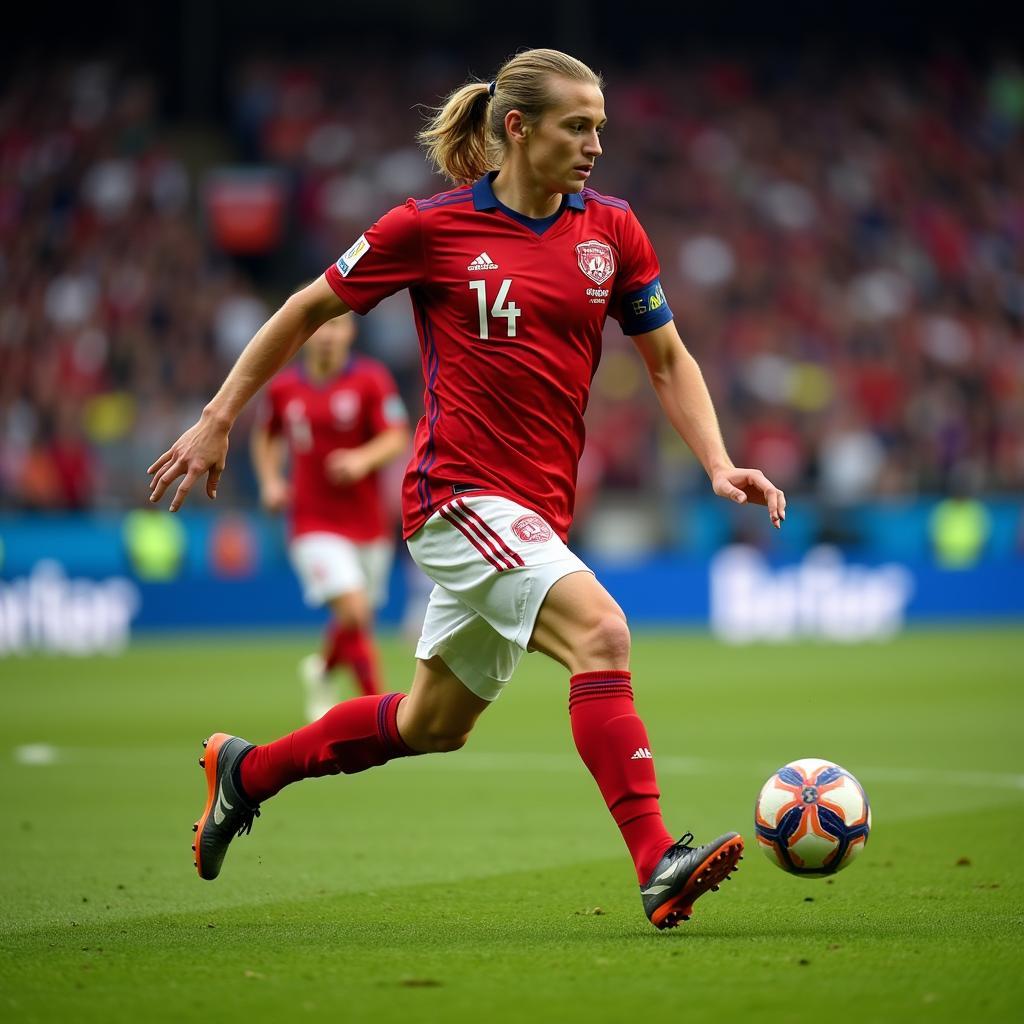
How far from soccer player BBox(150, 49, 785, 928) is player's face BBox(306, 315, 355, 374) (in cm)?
612

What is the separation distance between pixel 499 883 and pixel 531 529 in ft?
5.36

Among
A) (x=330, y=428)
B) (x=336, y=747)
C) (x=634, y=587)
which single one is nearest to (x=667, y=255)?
(x=634, y=587)

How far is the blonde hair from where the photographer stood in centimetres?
541

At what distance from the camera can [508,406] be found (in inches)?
211

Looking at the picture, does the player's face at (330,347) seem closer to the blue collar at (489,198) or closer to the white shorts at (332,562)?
the white shorts at (332,562)

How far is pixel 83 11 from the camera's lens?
31.3m

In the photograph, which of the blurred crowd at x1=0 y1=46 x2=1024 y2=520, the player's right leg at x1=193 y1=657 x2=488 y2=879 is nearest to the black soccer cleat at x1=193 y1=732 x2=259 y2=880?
the player's right leg at x1=193 y1=657 x2=488 y2=879

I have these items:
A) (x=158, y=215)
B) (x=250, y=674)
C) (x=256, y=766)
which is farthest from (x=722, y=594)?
(x=256, y=766)

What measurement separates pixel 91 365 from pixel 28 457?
2296 millimetres

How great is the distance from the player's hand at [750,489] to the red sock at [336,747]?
118 cm

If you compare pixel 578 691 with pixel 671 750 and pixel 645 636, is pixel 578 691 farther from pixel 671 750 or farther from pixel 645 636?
pixel 645 636

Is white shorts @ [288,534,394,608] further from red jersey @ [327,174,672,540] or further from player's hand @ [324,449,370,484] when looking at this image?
red jersey @ [327,174,672,540]

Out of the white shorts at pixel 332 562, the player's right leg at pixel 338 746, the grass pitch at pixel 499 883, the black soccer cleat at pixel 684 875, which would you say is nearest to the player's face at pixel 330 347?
the white shorts at pixel 332 562

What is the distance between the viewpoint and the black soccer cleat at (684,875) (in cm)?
486
